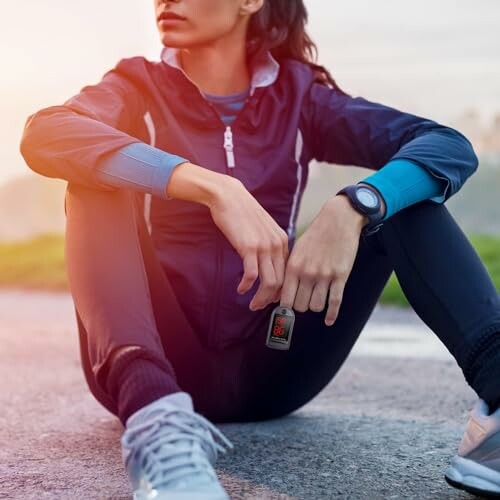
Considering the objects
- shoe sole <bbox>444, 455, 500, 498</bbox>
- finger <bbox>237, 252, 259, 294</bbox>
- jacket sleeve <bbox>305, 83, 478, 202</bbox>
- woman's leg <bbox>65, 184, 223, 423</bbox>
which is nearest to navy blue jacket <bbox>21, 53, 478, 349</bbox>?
jacket sleeve <bbox>305, 83, 478, 202</bbox>

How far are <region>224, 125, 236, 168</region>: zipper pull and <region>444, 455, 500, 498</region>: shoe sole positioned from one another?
948mm

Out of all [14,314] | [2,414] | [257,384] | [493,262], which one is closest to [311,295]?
[257,384]

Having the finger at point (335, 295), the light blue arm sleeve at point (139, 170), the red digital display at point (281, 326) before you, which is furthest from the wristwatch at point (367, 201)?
the light blue arm sleeve at point (139, 170)

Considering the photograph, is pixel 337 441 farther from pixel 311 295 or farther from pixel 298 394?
pixel 311 295

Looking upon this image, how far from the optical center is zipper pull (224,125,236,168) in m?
2.50

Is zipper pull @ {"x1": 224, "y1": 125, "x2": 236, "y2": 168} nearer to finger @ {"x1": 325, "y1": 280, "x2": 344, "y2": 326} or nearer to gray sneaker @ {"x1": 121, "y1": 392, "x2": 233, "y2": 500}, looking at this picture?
finger @ {"x1": 325, "y1": 280, "x2": 344, "y2": 326}

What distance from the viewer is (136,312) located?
1.93 meters

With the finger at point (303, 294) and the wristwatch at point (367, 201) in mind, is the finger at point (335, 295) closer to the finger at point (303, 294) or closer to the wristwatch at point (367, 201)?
the finger at point (303, 294)

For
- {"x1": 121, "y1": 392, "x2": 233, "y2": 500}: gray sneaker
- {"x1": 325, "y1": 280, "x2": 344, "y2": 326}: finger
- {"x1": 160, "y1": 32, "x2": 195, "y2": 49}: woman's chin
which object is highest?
{"x1": 160, "y1": 32, "x2": 195, "y2": 49}: woman's chin

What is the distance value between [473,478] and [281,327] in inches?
19.2

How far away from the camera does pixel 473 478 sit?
76.0 inches

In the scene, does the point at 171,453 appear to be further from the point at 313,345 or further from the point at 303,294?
the point at 313,345

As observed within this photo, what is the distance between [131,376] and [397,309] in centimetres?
618

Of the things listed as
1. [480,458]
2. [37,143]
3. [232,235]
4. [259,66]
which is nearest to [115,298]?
[232,235]
